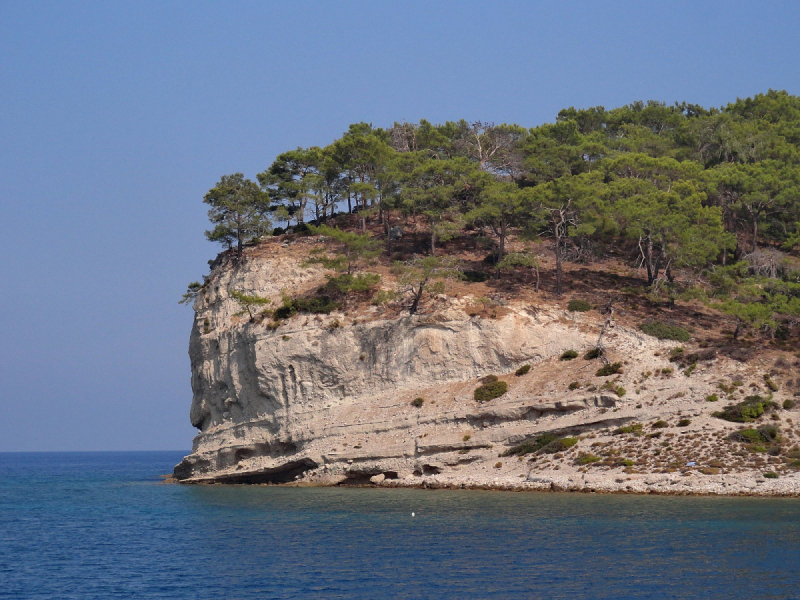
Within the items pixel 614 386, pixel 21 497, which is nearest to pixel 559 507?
pixel 614 386

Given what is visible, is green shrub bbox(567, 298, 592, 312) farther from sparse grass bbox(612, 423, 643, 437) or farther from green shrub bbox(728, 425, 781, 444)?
green shrub bbox(728, 425, 781, 444)

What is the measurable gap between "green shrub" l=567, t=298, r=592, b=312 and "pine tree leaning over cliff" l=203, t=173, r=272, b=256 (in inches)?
1174

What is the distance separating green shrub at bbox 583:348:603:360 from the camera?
65.5 metres

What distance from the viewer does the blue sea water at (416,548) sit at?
1213 inches

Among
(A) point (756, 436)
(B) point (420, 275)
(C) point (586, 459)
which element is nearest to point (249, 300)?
(B) point (420, 275)

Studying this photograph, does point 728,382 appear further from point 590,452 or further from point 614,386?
point 590,452

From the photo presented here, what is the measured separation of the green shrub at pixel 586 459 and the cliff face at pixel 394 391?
94 centimetres

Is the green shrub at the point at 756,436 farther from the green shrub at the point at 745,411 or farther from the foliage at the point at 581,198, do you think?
the foliage at the point at 581,198

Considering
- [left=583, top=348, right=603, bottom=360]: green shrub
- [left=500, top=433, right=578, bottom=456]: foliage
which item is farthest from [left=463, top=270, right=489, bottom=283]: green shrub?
[left=500, top=433, right=578, bottom=456]: foliage

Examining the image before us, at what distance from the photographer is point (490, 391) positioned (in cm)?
6488

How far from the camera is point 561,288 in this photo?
7619 centimetres

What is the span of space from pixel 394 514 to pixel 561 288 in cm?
3449

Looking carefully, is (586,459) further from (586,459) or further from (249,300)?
(249,300)

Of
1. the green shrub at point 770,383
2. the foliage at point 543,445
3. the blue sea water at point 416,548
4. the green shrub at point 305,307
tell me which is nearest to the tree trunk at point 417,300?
the green shrub at point 305,307
